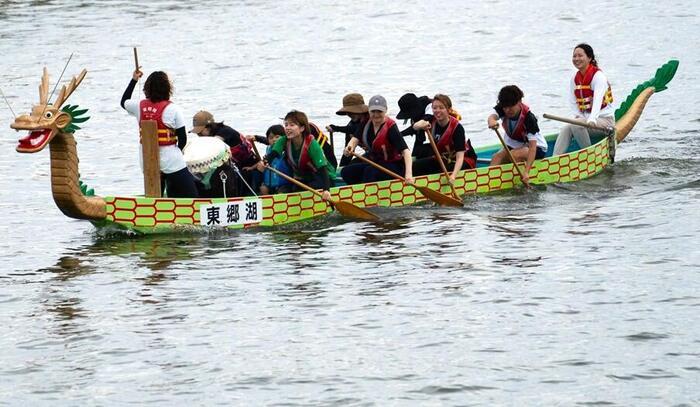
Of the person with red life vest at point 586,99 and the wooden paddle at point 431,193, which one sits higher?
the person with red life vest at point 586,99

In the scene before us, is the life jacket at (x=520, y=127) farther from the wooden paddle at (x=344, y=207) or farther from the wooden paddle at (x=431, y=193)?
the wooden paddle at (x=344, y=207)

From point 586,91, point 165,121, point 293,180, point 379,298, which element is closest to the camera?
point 379,298

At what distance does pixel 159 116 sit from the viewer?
50.8 ft

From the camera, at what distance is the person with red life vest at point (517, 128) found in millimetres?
17812

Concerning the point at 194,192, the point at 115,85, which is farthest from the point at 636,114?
the point at 115,85

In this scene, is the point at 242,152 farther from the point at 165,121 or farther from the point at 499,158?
the point at 499,158

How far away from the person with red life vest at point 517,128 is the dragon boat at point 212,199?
0.21 meters

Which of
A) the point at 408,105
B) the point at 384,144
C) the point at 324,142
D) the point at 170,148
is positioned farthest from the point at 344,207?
the point at 170,148

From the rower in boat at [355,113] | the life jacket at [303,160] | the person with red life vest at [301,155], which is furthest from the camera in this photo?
the rower in boat at [355,113]

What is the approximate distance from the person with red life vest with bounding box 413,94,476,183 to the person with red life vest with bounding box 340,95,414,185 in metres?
0.37

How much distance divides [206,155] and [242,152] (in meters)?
1.06

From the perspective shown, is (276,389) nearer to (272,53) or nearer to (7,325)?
(7,325)

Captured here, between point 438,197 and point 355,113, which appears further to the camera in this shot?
point 438,197

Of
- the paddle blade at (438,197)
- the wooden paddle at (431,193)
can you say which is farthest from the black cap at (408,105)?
the paddle blade at (438,197)
